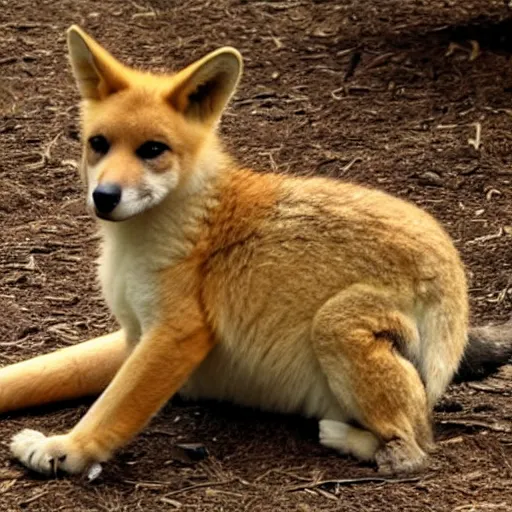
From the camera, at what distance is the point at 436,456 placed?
233 inches

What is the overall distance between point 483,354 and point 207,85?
202 cm

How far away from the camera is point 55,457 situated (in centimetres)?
570

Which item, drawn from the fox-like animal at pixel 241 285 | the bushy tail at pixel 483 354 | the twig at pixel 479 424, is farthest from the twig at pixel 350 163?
the twig at pixel 479 424

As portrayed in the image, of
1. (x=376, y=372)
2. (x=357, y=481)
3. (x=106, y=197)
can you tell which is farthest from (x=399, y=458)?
(x=106, y=197)

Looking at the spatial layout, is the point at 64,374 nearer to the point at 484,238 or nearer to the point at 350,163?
the point at 484,238

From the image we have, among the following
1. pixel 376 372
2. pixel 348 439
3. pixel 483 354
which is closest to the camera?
pixel 376 372

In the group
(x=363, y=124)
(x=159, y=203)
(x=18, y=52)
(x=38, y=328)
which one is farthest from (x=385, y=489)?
(x=18, y=52)

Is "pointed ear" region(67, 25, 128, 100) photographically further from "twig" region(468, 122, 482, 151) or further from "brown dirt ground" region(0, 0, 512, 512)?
"twig" region(468, 122, 482, 151)

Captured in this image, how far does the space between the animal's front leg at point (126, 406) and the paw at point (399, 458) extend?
0.93 m

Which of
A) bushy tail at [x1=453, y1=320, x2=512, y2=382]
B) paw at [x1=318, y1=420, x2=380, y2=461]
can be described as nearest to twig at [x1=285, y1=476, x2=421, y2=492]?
paw at [x1=318, y1=420, x2=380, y2=461]

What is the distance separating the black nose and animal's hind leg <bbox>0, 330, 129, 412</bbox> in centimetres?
99

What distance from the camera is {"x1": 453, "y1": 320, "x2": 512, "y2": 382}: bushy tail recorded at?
675 centimetres

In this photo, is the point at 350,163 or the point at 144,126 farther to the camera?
the point at 350,163

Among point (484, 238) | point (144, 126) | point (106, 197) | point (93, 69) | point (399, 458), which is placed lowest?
point (484, 238)
